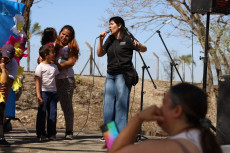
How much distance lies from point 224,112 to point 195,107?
5246 millimetres

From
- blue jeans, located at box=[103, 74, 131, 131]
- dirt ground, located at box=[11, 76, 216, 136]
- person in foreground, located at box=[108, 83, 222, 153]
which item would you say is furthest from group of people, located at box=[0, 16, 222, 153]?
dirt ground, located at box=[11, 76, 216, 136]

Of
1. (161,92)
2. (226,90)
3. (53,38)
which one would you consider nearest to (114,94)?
(53,38)

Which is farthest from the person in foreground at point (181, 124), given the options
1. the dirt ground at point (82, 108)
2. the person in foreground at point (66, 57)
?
the dirt ground at point (82, 108)

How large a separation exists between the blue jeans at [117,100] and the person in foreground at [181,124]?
12.8 ft

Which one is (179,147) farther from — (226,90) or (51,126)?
(226,90)

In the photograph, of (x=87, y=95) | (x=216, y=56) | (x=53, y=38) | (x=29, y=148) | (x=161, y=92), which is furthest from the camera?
(x=161, y=92)

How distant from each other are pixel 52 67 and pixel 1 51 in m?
0.86

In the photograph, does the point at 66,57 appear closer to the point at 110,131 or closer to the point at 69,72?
the point at 69,72

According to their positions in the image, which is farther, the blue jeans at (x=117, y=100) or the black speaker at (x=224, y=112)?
the black speaker at (x=224, y=112)

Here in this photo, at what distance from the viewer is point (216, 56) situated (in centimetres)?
1709

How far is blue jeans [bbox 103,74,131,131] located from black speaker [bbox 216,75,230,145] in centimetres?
172

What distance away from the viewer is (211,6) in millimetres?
7199

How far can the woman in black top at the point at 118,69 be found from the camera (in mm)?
5703

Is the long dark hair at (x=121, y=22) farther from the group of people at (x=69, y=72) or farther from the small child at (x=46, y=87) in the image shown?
the small child at (x=46, y=87)
